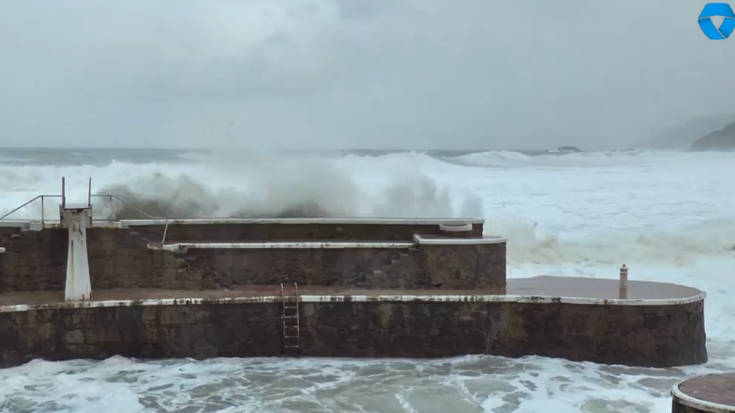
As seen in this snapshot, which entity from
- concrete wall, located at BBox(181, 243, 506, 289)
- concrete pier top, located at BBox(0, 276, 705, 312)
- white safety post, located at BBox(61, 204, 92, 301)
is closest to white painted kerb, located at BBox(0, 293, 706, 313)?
concrete pier top, located at BBox(0, 276, 705, 312)

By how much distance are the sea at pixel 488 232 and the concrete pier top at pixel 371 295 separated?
3.01 ft

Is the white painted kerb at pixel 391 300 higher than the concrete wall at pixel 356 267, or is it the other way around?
the concrete wall at pixel 356 267

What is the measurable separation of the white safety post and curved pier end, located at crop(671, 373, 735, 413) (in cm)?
842

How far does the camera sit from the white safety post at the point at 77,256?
11086mm

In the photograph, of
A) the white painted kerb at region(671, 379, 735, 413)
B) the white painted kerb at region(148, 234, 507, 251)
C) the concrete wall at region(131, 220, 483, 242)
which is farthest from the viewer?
the concrete wall at region(131, 220, 483, 242)

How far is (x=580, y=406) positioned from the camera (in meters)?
9.23

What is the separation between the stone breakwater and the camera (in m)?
10.9

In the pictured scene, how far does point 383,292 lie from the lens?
11.8 meters

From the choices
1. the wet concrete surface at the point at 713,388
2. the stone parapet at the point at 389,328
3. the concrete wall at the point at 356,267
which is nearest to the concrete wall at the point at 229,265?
the concrete wall at the point at 356,267

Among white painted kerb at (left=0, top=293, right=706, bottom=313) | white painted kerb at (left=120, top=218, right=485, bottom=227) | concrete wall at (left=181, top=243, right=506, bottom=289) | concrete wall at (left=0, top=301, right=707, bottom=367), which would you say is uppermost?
white painted kerb at (left=120, top=218, right=485, bottom=227)

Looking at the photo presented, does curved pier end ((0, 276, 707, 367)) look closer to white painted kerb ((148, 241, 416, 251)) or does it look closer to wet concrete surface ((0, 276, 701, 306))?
wet concrete surface ((0, 276, 701, 306))

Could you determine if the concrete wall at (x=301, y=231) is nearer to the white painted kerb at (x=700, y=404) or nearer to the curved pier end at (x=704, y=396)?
the curved pier end at (x=704, y=396)

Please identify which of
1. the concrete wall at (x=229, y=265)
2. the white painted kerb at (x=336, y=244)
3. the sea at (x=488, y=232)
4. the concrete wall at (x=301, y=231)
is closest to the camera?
the sea at (x=488, y=232)

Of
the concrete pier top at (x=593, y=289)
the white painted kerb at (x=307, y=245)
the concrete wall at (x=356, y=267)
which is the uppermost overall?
the white painted kerb at (x=307, y=245)
